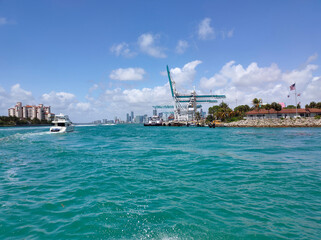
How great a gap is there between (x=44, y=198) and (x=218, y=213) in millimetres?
6010

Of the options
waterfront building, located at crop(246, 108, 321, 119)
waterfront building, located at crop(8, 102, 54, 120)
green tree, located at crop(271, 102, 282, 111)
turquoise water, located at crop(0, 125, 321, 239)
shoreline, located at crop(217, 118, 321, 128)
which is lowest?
turquoise water, located at crop(0, 125, 321, 239)

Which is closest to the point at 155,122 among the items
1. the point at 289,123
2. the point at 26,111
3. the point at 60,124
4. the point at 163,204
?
the point at 60,124

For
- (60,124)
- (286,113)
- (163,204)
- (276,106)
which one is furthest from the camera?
(286,113)

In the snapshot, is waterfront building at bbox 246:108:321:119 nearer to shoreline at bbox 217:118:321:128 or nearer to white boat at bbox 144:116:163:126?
shoreline at bbox 217:118:321:128

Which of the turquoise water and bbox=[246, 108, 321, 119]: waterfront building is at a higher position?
bbox=[246, 108, 321, 119]: waterfront building

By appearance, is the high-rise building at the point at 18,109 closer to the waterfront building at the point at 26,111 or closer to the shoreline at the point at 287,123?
the waterfront building at the point at 26,111

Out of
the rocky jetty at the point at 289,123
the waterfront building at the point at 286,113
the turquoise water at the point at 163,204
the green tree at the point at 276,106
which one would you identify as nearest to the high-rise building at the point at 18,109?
the rocky jetty at the point at 289,123

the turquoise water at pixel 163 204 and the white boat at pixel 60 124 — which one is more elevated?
the white boat at pixel 60 124

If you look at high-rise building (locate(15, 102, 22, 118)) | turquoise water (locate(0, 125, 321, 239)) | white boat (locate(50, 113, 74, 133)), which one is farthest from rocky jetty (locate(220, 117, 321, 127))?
high-rise building (locate(15, 102, 22, 118))

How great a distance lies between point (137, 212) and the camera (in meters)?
5.53

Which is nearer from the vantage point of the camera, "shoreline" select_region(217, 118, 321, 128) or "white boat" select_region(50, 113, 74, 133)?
"white boat" select_region(50, 113, 74, 133)

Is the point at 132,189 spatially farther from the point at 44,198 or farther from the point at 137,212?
the point at 44,198

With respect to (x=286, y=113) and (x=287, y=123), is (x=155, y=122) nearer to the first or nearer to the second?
(x=286, y=113)

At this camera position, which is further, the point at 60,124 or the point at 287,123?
the point at 287,123
